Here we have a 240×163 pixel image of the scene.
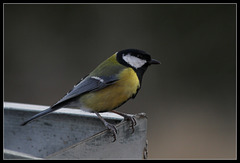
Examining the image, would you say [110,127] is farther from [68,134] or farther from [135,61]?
[135,61]

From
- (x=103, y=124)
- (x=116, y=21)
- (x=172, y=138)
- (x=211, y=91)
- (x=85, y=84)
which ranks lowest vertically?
(x=172, y=138)

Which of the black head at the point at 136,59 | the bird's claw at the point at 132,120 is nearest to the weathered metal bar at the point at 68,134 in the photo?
the bird's claw at the point at 132,120

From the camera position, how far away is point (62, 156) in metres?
1.06

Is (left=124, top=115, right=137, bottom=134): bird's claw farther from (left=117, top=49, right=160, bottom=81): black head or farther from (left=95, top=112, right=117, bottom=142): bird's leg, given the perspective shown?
(left=117, top=49, right=160, bottom=81): black head

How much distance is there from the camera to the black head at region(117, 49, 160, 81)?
65.8 inches

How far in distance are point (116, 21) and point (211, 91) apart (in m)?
1.36

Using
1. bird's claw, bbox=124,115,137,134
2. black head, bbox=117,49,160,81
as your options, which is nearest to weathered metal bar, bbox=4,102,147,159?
bird's claw, bbox=124,115,137,134

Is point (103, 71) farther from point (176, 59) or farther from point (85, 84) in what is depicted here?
point (176, 59)

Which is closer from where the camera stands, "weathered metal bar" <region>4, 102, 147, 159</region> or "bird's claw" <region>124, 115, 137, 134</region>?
"weathered metal bar" <region>4, 102, 147, 159</region>

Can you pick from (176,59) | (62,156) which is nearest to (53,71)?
(176,59)

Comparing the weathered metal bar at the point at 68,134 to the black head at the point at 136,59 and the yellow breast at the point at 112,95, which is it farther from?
the black head at the point at 136,59

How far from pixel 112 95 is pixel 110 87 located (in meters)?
0.04

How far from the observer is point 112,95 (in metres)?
1.59

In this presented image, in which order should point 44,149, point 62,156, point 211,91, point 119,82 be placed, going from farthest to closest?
1. point 211,91
2. point 119,82
3. point 44,149
4. point 62,156
